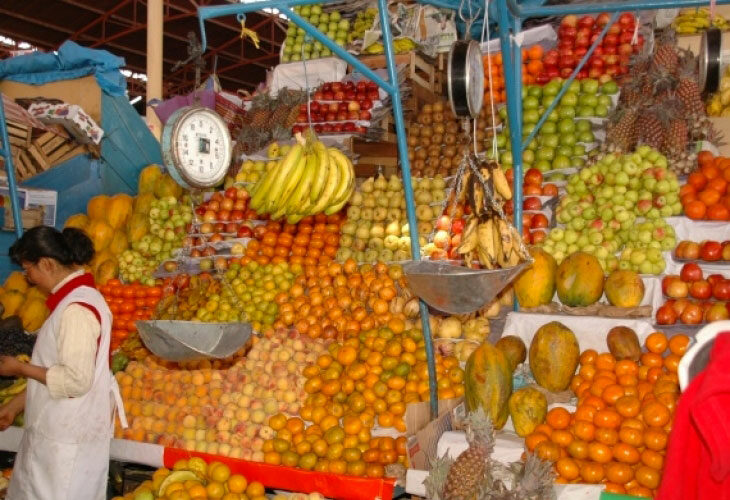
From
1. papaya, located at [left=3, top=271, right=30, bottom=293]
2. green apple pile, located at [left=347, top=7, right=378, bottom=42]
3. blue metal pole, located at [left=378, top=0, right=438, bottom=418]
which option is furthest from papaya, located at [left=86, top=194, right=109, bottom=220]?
blue metal pole, located at [left=378, top=0, right=438, bottom=418]

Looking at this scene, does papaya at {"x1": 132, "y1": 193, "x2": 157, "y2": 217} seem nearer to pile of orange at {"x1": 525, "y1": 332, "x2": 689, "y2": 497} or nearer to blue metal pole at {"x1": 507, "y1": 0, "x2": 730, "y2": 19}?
blue metal pole at {"x1": 507, "y1": 0, "x2": 730, "y2": 19}

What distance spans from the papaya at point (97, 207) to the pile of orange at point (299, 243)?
2.27m

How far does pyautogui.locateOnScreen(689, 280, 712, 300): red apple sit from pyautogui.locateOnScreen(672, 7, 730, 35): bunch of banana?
12.7 feet

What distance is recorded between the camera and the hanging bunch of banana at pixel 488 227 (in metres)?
2.84

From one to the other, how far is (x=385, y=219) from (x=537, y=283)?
5.01ft

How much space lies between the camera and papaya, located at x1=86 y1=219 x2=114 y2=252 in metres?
6.14

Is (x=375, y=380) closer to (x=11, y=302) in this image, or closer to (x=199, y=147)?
(x=199, y=147)

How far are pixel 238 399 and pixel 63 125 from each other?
475 centimetres

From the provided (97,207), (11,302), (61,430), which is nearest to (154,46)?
(97,207)

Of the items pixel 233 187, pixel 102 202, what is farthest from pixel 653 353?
pixel 102 202

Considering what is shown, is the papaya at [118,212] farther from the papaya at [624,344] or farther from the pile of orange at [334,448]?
the papaya at [624,344]

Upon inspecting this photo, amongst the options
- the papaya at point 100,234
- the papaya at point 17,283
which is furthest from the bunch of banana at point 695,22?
the papaya at point 17,283

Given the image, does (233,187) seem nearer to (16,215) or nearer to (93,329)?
(16,215)

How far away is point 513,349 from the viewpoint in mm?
3500
